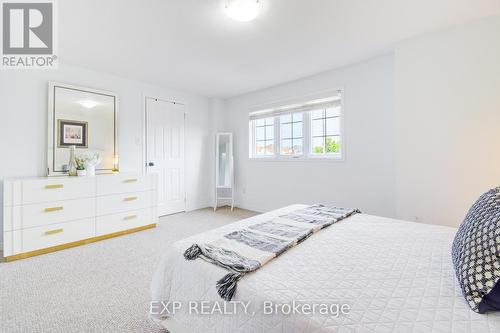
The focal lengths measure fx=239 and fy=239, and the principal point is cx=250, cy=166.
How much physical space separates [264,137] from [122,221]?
2871 mm

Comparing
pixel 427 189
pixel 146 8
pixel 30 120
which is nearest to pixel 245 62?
pixel 146 8

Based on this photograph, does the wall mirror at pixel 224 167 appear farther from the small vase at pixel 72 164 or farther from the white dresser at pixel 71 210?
the small vase at pixel 72 164

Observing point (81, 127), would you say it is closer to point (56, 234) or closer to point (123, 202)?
point (123, 202)

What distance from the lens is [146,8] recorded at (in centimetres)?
212

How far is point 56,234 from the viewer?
2.84 metres

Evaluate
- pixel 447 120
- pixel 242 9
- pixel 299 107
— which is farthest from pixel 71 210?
pixel 447 120

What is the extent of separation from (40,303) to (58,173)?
2.07 m

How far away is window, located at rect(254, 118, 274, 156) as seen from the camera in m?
4.66

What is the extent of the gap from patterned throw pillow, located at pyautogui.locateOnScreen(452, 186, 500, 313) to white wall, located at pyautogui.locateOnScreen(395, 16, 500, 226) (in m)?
1.64

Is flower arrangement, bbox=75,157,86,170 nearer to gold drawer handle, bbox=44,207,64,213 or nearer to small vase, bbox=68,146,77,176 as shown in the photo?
small vase, bbox=68,146,77,176

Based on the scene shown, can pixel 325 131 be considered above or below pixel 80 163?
above

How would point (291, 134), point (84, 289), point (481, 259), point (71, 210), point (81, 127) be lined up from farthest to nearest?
point (291, 134), point (81, 127), point (71, 210), point (84, 289), point (481, 259)

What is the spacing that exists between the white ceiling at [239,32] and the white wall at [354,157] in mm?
283

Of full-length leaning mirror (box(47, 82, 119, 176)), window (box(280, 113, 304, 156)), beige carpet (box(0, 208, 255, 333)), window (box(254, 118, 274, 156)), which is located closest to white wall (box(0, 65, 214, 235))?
full-length leaning mirror (box(47, 82, 119, 176))
